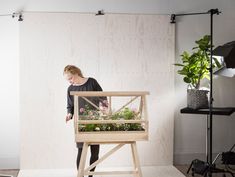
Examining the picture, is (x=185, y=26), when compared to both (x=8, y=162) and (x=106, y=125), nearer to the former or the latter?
(x=106, y=125)

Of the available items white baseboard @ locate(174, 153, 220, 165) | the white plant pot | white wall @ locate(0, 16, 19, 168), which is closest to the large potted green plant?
the white plant pot

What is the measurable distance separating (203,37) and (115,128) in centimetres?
198

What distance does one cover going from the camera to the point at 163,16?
549 centimetres

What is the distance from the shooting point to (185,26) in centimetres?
556

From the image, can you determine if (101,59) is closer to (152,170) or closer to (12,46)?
(12,46)

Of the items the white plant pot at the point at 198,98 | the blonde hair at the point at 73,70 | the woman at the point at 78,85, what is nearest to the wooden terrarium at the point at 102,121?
the woman at the point at 78,85

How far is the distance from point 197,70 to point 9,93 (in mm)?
2271

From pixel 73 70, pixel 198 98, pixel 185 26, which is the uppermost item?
pixel 185 26

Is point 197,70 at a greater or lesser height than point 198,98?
greater

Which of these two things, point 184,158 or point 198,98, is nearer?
point 198,98

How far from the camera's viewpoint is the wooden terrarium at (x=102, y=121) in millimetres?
3975

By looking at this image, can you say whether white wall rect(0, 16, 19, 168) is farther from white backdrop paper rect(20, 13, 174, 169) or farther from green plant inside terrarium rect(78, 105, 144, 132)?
green plant inside terrarium rect(78, 105, 144, 132)

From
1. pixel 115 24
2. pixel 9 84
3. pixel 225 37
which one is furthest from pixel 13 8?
pixel 225 37

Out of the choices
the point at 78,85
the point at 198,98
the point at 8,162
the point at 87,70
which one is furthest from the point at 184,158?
the point at 8,162
